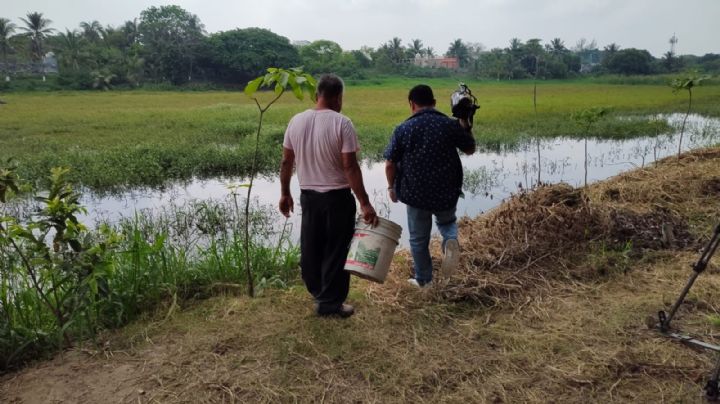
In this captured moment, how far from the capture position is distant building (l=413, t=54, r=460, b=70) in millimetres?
58906

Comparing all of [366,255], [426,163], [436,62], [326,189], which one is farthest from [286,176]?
[436,62]

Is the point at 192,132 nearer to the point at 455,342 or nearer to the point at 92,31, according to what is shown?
the point at 455,342

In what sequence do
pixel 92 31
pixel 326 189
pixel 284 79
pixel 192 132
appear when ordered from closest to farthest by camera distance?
pixel 284 79, pixel 326 189, pixel 192 132, pixel 92 31

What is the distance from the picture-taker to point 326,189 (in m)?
2.82

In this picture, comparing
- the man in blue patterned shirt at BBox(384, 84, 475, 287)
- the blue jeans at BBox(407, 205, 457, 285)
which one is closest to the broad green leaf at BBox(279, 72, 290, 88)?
the man in blue patterned shirt at BBox(384, 84, 475, 287)

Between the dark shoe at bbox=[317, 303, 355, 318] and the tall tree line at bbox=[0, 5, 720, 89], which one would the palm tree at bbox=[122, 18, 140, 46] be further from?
the dark shoe at bbox=[317, 303, 355, 318]

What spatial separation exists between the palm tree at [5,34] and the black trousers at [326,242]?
Result: 4060 centimetres

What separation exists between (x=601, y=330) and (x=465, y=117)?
1.53 m

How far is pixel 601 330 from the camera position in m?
2.81

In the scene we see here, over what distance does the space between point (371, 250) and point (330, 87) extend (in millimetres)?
977

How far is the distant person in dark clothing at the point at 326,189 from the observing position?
8.93ft

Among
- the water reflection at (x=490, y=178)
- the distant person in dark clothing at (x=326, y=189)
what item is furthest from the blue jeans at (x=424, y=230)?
the water reflection at (x=490, y=178)

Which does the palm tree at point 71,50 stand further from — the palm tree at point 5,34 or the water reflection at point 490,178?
the water reflection at point 490,178

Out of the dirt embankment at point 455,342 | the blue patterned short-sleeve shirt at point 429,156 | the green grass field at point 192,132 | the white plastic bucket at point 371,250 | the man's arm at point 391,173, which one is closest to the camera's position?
the dirt embankment at point 455,342
